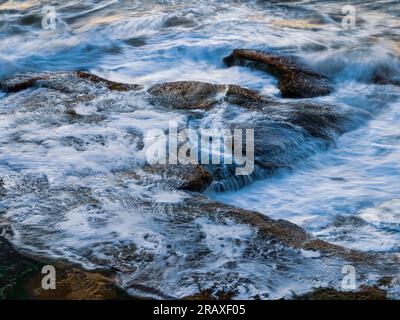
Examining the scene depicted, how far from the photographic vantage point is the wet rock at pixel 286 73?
6656mm

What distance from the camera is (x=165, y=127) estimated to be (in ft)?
19.2

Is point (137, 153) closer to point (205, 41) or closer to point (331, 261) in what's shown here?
point (331, 261)

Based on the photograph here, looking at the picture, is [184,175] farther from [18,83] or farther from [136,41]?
[136,41]

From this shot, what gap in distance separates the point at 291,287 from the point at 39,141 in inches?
112

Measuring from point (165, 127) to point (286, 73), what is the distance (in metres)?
1.81

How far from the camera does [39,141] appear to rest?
556cm

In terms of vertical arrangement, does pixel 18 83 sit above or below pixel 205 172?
above

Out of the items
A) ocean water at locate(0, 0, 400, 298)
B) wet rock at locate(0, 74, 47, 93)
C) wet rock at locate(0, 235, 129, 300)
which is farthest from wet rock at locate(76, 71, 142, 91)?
wet rock at locate(0, 235, 129, 300)

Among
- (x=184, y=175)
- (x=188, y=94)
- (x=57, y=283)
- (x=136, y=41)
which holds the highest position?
(x=136, y=41)

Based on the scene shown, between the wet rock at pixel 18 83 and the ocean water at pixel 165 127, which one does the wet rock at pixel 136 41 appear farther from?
the wet rock at pixel 18 83

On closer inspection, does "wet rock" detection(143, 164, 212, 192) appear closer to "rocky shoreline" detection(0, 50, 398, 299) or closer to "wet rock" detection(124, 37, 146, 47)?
"rocky shoreline" detection(0, 50, 398, 299)

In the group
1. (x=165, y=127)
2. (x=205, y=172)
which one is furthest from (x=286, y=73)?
(x=205, y=172)

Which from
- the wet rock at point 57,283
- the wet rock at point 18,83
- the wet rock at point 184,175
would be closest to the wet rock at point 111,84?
the wet rock at point 18,83
